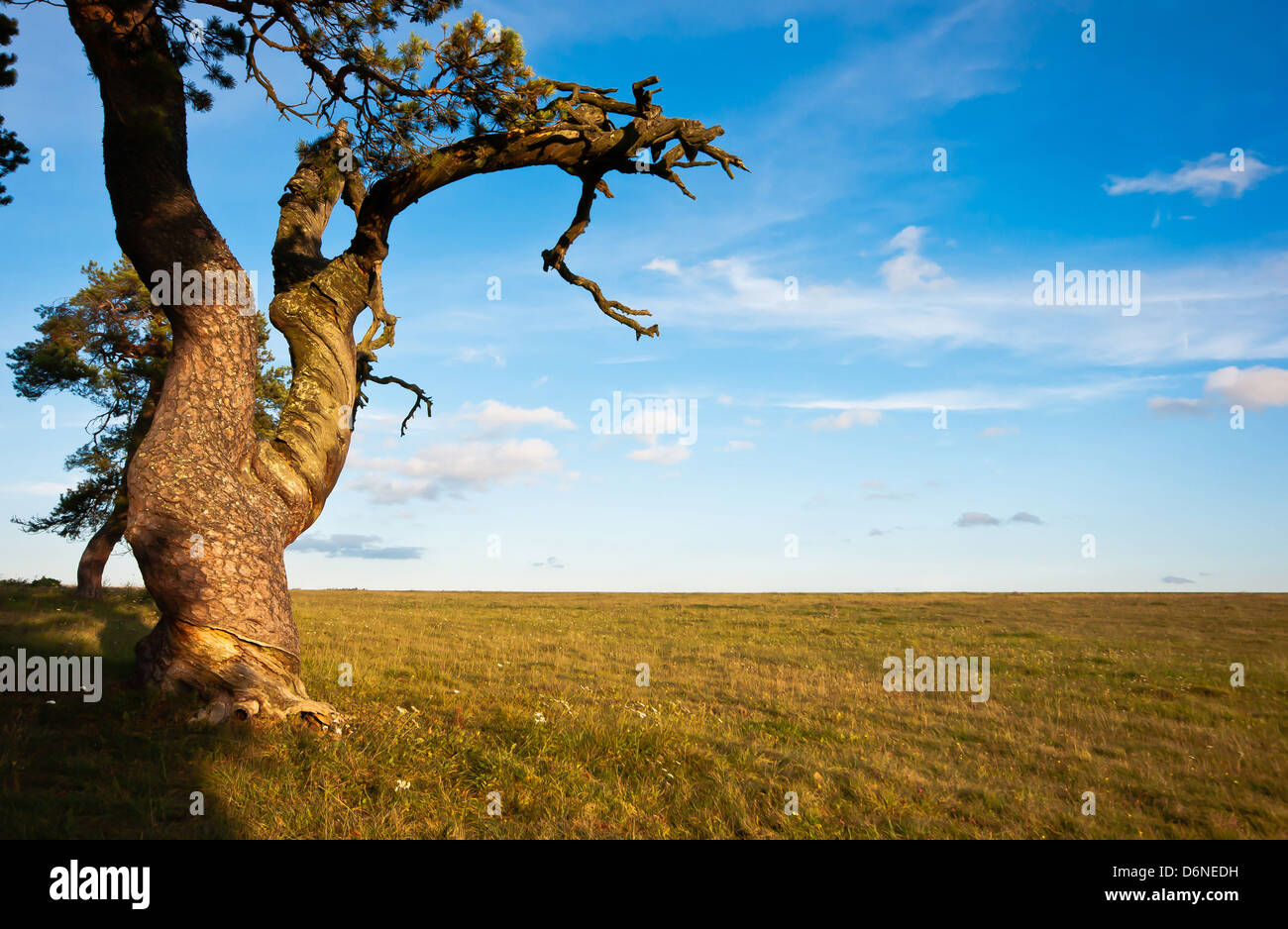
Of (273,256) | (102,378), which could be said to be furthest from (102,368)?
(273,256)

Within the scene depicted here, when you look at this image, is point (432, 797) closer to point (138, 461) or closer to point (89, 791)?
point (89, 791)

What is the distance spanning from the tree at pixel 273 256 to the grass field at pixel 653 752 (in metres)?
1.09

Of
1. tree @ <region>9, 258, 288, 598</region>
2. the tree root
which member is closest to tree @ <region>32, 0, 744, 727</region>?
the tree root

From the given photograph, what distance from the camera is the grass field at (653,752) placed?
5.60 meters

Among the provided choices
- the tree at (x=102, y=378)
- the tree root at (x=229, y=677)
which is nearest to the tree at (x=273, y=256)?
the tree root at (x=229, y=677)

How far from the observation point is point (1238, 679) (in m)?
14.2

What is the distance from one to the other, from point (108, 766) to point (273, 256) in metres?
7.56

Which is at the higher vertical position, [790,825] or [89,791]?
[89,791]

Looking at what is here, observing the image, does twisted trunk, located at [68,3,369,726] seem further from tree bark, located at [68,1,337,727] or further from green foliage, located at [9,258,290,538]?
green foliage, located at [9,258,290,538]

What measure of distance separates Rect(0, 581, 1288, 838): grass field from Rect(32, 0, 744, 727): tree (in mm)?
1095

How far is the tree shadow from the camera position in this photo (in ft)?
16.4

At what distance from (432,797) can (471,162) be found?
8613 millimetres
